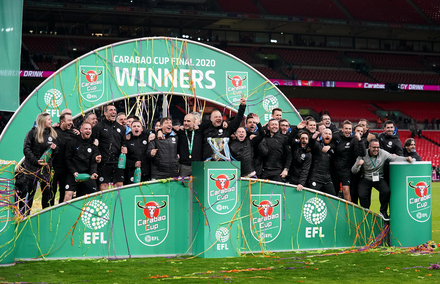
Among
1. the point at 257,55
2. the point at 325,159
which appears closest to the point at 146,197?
the point at 325,159

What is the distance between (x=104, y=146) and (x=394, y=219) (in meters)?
4.57

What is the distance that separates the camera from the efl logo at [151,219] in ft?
22.2

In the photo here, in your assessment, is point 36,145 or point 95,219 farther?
point 36,145

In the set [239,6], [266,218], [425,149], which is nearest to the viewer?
[266,218]

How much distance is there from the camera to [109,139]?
824cm

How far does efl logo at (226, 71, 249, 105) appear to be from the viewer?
32.4 feet

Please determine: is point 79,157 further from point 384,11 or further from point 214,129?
point 384,11

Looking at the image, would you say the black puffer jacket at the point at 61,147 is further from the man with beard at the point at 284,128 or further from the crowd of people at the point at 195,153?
the man with beard at the point at 284,128

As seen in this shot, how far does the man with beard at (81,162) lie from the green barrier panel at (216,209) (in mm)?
1619

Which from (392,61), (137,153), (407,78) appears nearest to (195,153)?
(137,153)

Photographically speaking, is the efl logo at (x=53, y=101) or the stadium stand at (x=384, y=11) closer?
the efl logo at (x=53, y=101)

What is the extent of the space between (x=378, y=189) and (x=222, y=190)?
2614mm

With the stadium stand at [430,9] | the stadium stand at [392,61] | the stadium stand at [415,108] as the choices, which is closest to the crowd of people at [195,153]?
the stadium stand at [415,108]

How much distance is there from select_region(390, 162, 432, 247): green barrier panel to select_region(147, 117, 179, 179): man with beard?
127 inches
